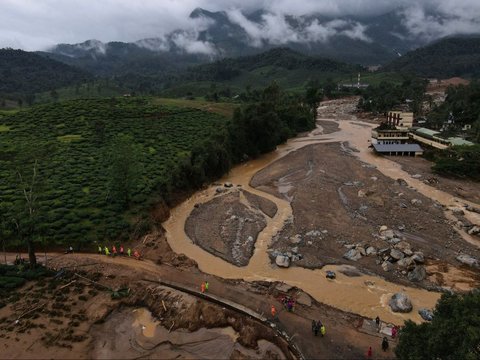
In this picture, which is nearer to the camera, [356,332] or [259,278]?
[356,332]

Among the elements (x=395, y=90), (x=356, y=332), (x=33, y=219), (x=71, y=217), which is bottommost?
(x=356, y=332)

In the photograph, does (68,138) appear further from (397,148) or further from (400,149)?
(400,149)

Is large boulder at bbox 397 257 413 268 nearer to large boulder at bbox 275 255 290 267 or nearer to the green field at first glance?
large boulder at bbox 275 255 290 267

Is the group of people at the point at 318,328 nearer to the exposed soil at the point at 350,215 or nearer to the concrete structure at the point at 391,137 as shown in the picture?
the exposed soil at the point at 350,215

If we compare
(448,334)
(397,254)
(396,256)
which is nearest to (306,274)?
(396,256)

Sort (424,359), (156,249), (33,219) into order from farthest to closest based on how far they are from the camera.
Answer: (156,249)
(33,219)
(424,359)

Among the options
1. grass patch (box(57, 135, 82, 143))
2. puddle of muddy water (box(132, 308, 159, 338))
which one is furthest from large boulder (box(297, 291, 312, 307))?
grass patch (box(57, 135, 82, 143))

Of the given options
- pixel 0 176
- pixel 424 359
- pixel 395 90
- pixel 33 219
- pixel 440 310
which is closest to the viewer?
pixel 424 359

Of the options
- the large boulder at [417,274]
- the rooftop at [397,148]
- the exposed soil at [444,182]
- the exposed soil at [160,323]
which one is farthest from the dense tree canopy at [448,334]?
the rooftop at [397,148]

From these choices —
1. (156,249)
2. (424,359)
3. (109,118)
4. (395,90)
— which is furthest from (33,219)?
(395,90)

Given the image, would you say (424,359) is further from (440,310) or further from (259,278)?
(259,278)
